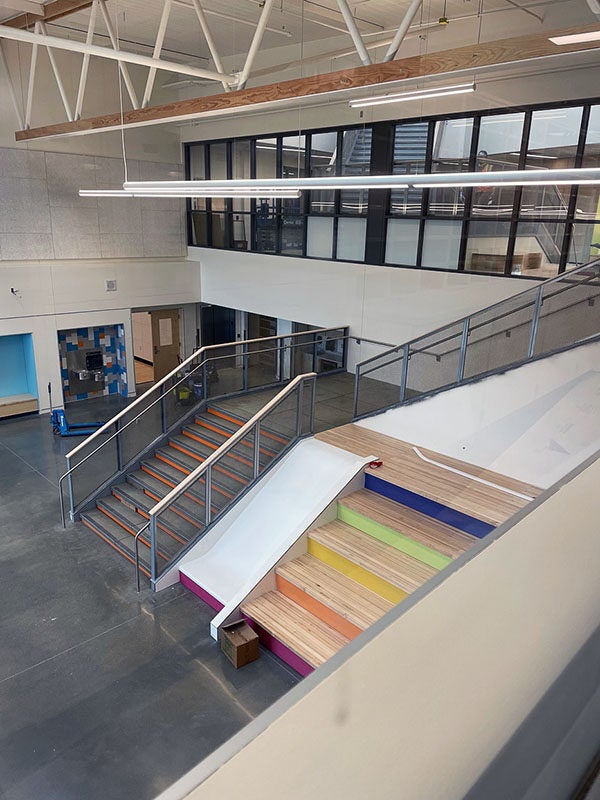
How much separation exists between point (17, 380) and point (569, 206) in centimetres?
1010

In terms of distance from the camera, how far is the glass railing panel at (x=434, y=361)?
20.6 feet

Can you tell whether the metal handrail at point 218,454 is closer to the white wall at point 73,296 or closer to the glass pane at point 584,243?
the glass pane at point 584,243

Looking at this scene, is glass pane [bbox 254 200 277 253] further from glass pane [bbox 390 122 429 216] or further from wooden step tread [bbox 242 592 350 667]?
wooden step tread [bbox 242 592 350 667]

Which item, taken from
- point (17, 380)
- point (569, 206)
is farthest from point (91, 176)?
point (569, 206)

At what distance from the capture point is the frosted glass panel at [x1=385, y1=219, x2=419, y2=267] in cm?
764

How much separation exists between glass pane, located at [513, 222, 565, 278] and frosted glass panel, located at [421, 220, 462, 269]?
82cm

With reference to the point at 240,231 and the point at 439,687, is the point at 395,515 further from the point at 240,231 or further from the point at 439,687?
the point at 240,231

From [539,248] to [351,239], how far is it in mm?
3199

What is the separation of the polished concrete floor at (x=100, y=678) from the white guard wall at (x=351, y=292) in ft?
13.8

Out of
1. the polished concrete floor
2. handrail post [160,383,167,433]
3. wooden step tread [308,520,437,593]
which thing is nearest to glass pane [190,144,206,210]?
handrail post [160,383,167,433]

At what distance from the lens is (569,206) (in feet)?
18.9

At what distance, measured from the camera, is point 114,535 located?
22.2 ft

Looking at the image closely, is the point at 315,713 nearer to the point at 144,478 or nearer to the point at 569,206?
the point at 569,206

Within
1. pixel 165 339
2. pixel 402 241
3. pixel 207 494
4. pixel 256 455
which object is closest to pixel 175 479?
pixel 207 494
